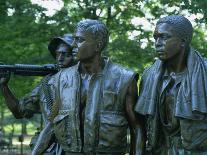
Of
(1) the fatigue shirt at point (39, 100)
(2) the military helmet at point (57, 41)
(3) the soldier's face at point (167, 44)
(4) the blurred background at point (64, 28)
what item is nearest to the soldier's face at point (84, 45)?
(3) the soldier's face at point (167, 44)

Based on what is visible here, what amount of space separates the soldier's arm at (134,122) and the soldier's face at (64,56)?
5.93ft

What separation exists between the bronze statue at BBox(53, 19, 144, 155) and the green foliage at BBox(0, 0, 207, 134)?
27.9 feet

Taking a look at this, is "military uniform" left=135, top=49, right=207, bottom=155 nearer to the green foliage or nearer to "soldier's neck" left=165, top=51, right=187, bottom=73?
"soldier's neck" left=165, top=51, right=187, bottom=73

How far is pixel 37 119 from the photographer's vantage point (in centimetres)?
3662

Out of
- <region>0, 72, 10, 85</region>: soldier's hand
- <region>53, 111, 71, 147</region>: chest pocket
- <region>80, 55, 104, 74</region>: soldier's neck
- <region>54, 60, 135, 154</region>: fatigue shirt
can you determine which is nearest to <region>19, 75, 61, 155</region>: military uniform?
<region>0, 72, 10, 85</region>: soldier's hand

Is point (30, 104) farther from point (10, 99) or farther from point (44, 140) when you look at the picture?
point (44, 140)

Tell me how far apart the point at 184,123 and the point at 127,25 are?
10.2m

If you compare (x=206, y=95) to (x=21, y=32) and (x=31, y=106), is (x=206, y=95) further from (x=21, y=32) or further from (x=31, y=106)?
(x=21, y=32)

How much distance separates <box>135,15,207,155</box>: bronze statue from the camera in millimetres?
4457

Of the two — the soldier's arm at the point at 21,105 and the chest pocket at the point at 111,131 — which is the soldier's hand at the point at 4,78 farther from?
the chest pocket at the point at 111,131

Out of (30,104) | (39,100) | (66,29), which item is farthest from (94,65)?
(66,29)

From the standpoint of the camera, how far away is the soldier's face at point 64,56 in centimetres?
665

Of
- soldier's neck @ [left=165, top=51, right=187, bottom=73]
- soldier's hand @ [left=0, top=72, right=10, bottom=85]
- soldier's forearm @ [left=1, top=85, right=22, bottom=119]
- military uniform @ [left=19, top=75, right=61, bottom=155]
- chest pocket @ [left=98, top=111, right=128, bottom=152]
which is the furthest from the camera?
soldier's forearm @ [left=1, top=85, right=22, bottom=119]

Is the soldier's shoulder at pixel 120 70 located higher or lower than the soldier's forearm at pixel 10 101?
higher
